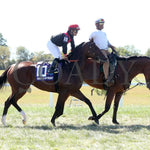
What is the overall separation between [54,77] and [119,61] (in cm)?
197

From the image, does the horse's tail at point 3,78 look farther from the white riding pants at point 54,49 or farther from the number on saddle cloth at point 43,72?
the white riding pants at point 54,49

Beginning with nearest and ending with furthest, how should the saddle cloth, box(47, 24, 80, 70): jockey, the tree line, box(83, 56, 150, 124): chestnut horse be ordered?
1. box(47, 24, 80, 70): jockey
2. the saddle cloth
3. box(83, 56, 150, 124): chestnut horse
4. the tree line

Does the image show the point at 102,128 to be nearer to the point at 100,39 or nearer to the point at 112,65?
the point at 112,65

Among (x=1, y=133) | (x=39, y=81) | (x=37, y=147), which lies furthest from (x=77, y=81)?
(x=37, y=147)

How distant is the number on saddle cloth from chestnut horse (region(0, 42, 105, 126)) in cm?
13

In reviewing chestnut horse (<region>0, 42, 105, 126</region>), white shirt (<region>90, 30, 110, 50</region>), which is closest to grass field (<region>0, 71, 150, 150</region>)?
chestnut horse (<region>0, 42, 105, 126</region>)

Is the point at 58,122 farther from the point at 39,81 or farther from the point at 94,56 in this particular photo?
the point at 94,56

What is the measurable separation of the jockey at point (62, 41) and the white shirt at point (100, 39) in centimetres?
60

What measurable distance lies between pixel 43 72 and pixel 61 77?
58 centimetres

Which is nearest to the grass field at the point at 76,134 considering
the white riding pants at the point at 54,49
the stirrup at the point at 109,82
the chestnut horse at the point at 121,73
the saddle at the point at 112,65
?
the chestnut horse at the point at 121,73

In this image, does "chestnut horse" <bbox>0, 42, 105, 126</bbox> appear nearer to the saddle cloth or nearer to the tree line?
the saddle cloth

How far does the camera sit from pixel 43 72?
7766 millimetres

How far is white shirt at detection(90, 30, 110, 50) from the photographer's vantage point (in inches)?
312

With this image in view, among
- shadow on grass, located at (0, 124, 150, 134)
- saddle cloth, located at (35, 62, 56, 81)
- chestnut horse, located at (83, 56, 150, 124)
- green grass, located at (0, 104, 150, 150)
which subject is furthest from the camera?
chestnut horse, located at (83, 56, 150, 124)
